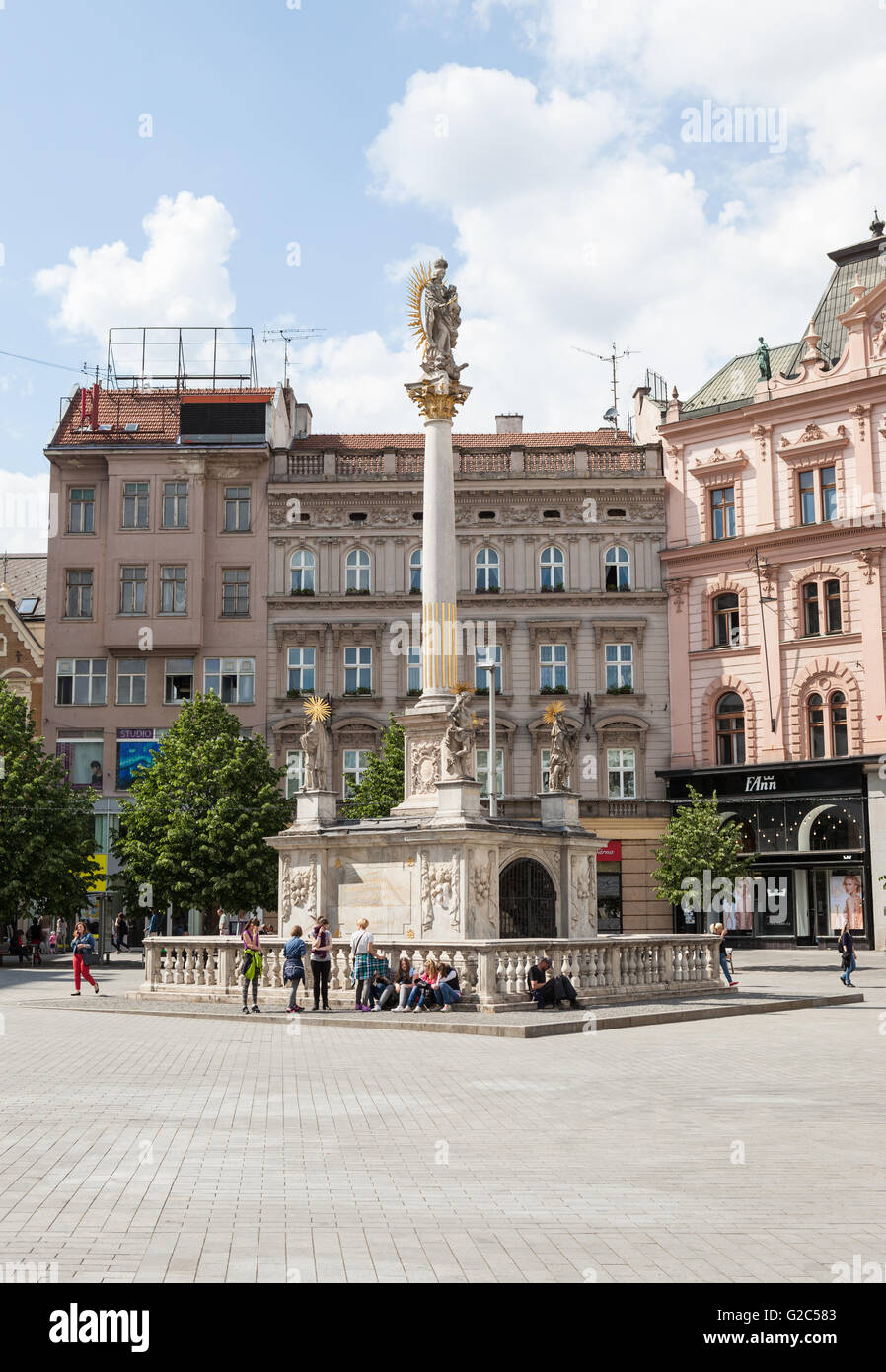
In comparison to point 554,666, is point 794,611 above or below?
above

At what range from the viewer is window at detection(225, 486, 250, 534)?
5525 centimetres

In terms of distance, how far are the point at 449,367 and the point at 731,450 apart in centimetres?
2680

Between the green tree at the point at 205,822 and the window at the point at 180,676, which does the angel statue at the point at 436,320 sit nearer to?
the green tree at the point at 205,822

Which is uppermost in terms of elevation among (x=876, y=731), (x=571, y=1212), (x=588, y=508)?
(x=588, y=508)

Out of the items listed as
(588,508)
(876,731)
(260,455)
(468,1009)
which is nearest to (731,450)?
(588,508)

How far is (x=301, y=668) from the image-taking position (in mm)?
54094

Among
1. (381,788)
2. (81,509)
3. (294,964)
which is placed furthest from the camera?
(81,509)

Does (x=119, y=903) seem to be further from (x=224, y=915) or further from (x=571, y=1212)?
(x=571, y=1212)

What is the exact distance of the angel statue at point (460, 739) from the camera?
2458 centimetres

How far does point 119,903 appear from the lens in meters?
54.1

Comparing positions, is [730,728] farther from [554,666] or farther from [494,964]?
[494,964]

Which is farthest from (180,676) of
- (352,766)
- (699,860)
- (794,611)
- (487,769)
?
(794,611)

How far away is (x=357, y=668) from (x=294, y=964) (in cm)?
3107

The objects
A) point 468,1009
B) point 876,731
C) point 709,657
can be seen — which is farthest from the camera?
point 709,657
